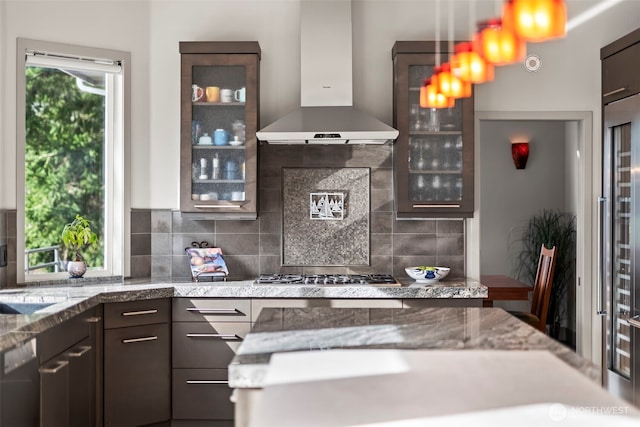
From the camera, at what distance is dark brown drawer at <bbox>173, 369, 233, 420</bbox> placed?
4086mm

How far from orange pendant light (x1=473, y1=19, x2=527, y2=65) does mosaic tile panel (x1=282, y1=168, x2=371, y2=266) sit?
8.60 feet

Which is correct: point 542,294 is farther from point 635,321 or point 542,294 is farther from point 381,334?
point 381,334

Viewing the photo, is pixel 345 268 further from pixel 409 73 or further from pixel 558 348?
pixel 558 348

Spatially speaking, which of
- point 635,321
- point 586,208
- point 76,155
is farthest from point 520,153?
point 76,155

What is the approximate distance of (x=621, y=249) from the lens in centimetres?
426

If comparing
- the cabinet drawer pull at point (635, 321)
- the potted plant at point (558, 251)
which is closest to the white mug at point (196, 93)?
the cabinet drawer pull at point (635, 321)

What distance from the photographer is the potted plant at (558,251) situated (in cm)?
646

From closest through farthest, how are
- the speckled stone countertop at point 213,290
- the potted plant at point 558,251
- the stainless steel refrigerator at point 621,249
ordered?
the speckled stone countertop at point 213,290 → the stainless steel refrigerator at point 621,249 → the potted plant at point 558,251

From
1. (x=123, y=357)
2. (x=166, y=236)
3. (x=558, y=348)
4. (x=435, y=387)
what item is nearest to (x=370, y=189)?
(x=166, y=236)

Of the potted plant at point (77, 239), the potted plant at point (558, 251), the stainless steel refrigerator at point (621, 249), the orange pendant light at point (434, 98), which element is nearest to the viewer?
the orange pendant light at point (434, 98)

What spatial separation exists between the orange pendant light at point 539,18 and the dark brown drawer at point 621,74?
2.72m

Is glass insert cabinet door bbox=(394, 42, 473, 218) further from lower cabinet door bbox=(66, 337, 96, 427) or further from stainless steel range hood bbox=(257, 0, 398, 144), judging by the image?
lower cabinet door bbox=(66, 337, 96, 427)

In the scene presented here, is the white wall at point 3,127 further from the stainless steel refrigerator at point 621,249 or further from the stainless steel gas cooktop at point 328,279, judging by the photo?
the stainless steel refrigerator at point 621,249

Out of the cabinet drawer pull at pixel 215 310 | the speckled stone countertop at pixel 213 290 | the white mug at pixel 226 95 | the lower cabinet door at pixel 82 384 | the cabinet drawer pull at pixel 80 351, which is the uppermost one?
the white mug at pixel 226 95
